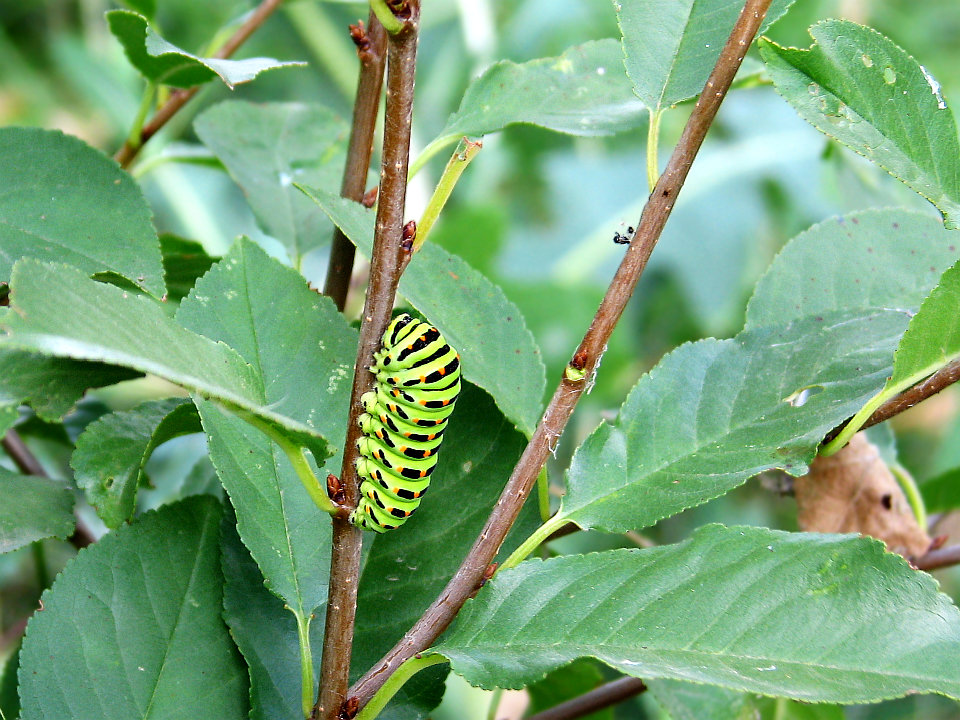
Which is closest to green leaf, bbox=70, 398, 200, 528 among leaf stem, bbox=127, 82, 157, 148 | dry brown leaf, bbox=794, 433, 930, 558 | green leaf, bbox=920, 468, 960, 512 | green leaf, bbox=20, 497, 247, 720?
green leaf, bbox=20, 497, 247, 720

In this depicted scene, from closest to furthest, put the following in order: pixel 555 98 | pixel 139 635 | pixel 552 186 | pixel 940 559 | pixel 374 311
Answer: pixel 374 311 < pixel 139 635 < pixel 555 98 < pixel 940 559 < pixel 552 186

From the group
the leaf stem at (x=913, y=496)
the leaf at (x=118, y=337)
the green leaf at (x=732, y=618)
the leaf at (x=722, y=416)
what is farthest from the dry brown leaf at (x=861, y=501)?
the leaf at (x=118, y=337)

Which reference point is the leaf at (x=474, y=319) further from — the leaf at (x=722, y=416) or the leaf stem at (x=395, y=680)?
the leaf stem at (x=395, y=680)

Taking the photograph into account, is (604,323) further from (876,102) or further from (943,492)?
(943,492)

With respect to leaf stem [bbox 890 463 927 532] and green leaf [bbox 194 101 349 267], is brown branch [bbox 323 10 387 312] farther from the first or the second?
leaf stem [bbox 890 463 927 532]

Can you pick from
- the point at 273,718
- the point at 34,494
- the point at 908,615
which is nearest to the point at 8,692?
the point at 34,494

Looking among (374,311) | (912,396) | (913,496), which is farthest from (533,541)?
(913,496)
